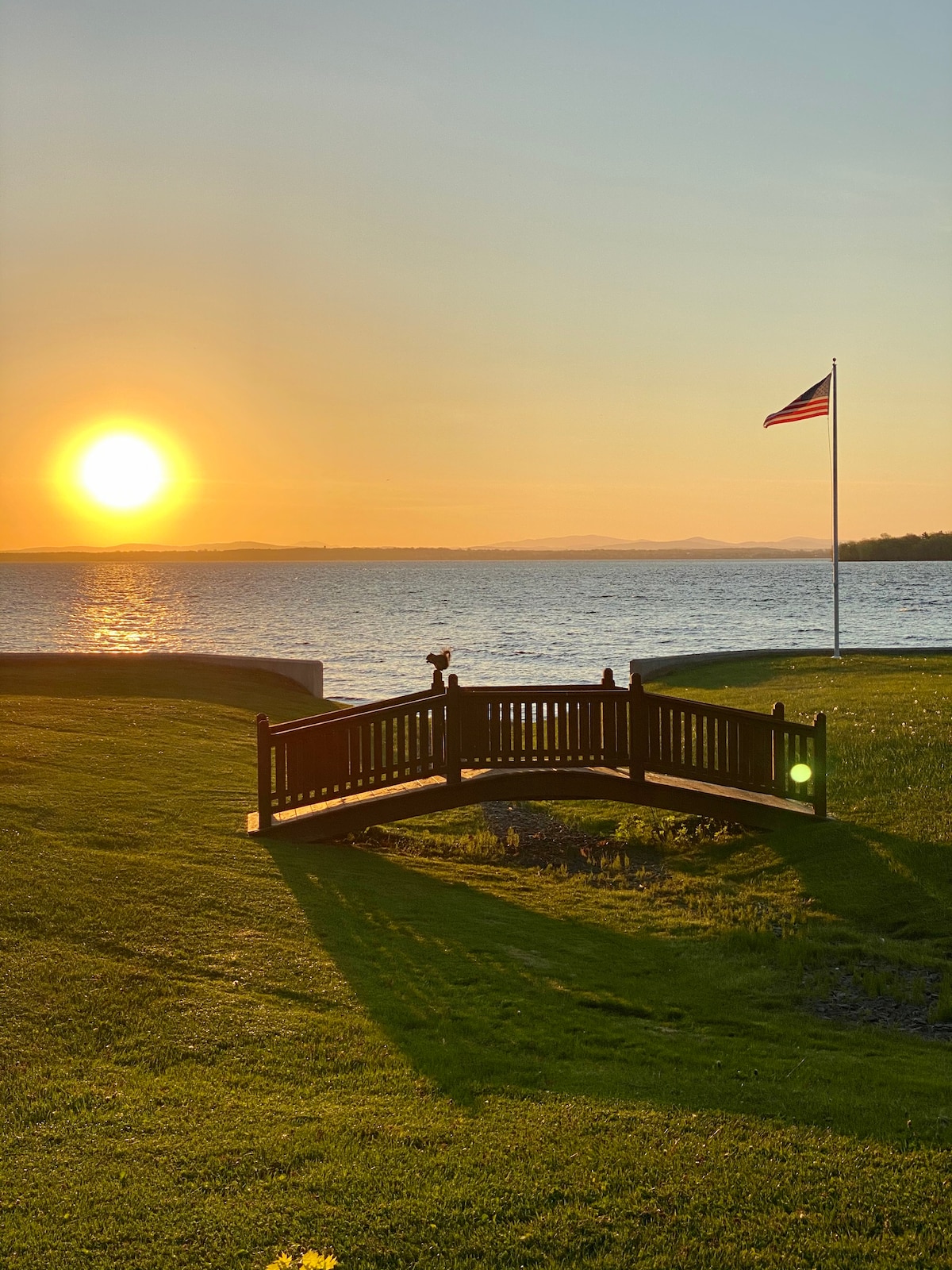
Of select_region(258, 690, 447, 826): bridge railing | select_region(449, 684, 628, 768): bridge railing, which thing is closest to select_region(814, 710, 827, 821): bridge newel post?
Result: select_region(449, 684, 628, 768): bridge railing

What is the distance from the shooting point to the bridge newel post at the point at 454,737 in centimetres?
1336

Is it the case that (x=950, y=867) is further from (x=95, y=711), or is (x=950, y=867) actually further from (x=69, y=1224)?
(x=95, y=711)

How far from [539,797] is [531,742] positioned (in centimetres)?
70

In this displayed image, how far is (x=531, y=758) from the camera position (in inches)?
537

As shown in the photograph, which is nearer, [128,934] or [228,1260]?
[228,1260]

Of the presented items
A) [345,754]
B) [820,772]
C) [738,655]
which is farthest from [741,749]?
[738,655]

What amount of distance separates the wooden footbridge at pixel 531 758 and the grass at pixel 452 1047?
62 cm

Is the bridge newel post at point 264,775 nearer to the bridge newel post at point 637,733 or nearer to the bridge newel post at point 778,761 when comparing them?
the bridge newel post at point 637,733

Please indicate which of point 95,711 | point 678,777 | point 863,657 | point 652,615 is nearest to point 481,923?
point 678,777

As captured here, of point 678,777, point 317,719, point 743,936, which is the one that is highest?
point 317,719

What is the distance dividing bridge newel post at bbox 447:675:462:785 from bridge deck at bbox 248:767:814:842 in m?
0.14

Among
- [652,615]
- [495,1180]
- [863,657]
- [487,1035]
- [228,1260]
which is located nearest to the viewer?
[228,1260]

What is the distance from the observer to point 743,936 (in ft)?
34.2

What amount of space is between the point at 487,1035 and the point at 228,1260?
296 cm
